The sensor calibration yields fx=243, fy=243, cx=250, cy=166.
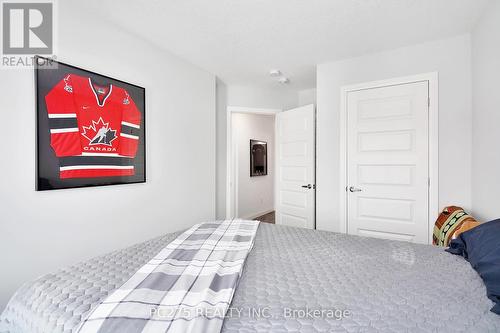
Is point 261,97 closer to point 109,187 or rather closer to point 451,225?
point 109,187

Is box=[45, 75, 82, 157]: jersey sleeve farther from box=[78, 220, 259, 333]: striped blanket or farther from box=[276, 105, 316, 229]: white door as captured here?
box=[276, 105, 316, 229]: white door

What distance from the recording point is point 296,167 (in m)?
3.44

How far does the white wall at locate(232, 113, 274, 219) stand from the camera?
495 cm

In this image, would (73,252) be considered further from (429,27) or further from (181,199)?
(429,27)

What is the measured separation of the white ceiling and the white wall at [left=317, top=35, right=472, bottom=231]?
0.12m

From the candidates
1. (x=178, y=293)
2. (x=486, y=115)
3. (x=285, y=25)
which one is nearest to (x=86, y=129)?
(x=178, y=293)

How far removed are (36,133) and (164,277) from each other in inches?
53.3

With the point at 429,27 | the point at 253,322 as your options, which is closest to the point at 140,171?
the point at 253,322

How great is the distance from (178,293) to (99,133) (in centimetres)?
157

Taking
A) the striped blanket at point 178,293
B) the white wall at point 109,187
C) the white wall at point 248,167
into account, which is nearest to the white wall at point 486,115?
the striped blanket at point 178,293

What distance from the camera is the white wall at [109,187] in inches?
60.1

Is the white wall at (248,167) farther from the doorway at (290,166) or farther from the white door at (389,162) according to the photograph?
the white door at (389,162)

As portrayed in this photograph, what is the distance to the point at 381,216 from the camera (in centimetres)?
262

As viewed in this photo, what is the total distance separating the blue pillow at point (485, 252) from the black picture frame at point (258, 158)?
13.3ft
